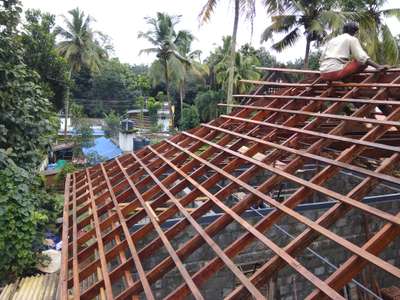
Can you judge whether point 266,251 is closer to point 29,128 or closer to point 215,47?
point 29,128

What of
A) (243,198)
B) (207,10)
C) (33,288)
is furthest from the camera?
(207,10)

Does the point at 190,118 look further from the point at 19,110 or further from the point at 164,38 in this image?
the point at 19,110

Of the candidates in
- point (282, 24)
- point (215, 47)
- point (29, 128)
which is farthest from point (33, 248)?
point (215, 47)

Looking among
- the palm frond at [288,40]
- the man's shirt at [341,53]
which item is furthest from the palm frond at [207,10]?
the man's shirt at [341,53]

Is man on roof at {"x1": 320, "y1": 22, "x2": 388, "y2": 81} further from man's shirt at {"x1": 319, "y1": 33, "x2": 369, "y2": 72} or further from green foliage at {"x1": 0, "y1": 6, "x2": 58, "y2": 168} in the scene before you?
green foliage at {"x1": 0, "y1": 6, "x2": 58, "y2": 168}

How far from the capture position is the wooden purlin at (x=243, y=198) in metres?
2.23

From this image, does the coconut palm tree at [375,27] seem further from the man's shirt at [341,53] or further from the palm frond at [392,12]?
the man's shirt at [341,53]

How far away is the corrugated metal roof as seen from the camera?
5492 mm

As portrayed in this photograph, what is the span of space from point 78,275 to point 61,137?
916 inches

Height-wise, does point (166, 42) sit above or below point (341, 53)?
above

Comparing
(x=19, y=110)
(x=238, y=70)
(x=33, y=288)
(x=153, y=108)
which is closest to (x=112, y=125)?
(x=153, y=108)

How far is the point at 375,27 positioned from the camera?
17.0m

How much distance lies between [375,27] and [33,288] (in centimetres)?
1754

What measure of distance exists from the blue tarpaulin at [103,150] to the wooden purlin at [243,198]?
12.6 meters
